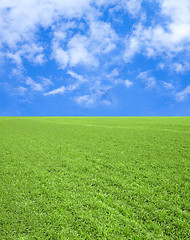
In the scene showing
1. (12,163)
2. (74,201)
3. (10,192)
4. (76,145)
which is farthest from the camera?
(76,145)

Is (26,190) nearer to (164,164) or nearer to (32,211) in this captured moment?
(32,211)

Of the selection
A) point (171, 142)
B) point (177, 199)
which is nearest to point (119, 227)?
point (177, 199)

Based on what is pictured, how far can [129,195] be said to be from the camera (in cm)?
384

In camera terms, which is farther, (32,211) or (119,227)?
(32,211)

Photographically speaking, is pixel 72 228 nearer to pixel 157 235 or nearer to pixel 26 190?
pixel 157 235

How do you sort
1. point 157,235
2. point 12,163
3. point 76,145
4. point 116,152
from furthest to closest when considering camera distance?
point 76,145 → point 116,152 → point 12,163 → point 157,235

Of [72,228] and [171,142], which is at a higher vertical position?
[171,142]

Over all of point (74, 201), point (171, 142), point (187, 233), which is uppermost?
point (171, 142)

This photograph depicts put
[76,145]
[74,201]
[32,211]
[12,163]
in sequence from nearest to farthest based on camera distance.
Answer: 1. [32,211]
2. [74,201]
3. [12,163]
4. [76,145]

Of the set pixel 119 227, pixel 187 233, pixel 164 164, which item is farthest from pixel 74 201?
pixel 164 164

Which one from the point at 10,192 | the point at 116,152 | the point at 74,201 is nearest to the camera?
the point at 74,201

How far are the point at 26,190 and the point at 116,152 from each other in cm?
378

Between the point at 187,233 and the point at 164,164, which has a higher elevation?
the point at 164,164

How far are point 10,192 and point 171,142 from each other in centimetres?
719
